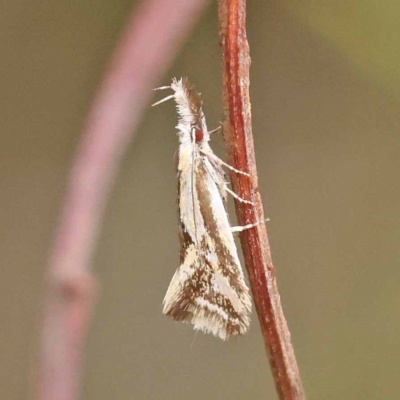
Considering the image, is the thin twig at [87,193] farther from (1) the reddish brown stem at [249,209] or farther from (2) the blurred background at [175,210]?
(2) the blurred background at [175,210]

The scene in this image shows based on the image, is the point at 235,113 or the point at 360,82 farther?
the point at 360,82

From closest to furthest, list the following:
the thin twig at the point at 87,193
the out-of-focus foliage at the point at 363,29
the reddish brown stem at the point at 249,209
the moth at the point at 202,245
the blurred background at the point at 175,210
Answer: the thin twig at the point at 87,193 < the reddish brown stem at the point at 249,209 < the moth at the point at 202,245 < the out-of-focus foliage at the point at 363,29 < the blurred background at the point at 175,210

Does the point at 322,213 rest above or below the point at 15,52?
below

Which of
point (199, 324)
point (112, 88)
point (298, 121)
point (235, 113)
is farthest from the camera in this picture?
point (298, 121)

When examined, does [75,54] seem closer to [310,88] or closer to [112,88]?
[310,88]

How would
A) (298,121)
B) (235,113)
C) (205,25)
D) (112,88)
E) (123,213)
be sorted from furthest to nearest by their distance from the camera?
1. (123,213)
2. (298,121)
3. (205,25)
4. (235,113)
5. (112,88)

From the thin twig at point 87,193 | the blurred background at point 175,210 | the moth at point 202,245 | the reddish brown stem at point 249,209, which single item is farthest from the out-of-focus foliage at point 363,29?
the thin twig at point 87,193

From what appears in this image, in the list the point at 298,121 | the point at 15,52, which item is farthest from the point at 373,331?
the point at 15,52

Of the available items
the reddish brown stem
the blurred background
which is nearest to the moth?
the reddish brown stem
